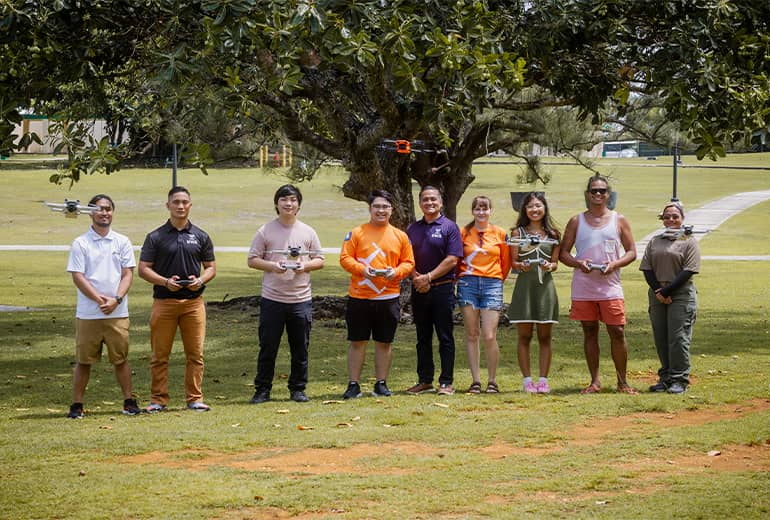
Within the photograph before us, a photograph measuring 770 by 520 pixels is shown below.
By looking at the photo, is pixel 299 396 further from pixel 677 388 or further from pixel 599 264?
pixel 677 388

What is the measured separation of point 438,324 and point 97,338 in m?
2.85

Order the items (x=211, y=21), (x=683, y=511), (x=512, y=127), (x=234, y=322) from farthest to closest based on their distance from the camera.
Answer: (x=512, y=127) → (x=234, y=322) → (x=211, y=21) → (x=683, y=511)

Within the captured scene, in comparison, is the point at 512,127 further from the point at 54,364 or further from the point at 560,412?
the point at 560,412

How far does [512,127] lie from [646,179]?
42.6 m

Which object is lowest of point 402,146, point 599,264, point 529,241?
point 599,264

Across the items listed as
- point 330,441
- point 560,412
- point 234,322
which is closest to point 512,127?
point 234,322

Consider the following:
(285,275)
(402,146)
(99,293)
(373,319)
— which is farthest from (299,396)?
(402,146)

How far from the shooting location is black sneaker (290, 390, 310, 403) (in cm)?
971

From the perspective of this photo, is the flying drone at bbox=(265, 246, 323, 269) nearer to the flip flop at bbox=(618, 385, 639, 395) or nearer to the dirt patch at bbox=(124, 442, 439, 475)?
the dirt patch at bbox=(124, 442, 439, 475)

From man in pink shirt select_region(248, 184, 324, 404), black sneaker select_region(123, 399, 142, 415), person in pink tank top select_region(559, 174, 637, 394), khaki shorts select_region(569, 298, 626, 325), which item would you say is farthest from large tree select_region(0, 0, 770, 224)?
black sneaker select_region(123, 399, 142, 415)

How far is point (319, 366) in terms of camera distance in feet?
40.3

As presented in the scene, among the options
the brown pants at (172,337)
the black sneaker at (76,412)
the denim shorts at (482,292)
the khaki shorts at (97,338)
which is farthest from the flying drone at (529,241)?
the black sneaker at (76,412)

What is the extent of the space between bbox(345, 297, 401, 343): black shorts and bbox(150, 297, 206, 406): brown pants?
4.14 feet

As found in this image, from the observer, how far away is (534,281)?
9875 mm
